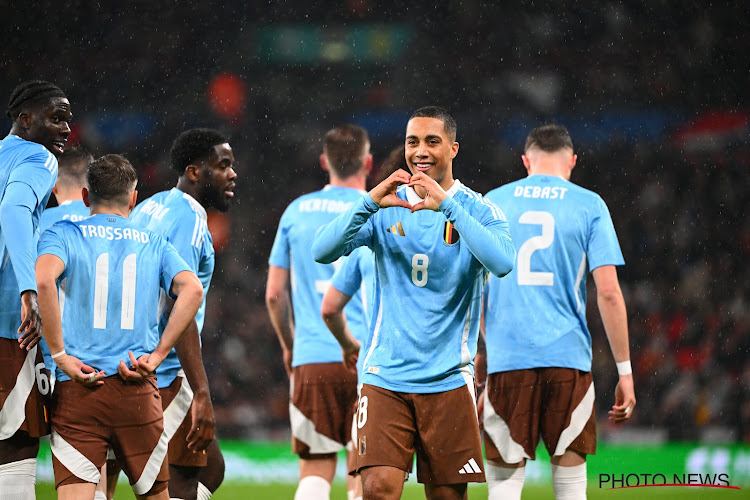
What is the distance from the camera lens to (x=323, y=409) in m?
5.81

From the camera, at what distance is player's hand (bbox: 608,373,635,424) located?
4.86 m

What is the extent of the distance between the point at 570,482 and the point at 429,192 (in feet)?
6.52

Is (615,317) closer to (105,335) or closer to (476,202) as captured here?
(476,202)

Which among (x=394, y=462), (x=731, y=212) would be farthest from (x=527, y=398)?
(x=731, y=212)

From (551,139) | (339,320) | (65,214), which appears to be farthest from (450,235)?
(65,214)

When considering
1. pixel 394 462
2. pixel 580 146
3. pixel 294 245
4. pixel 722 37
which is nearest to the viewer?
pixel 394 462

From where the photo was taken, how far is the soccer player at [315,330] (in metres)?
5.80

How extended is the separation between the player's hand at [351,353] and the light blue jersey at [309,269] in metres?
0.39

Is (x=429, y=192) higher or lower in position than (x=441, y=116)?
lower

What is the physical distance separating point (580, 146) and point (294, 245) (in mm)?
11119

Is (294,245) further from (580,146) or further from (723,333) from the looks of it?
(580,146)

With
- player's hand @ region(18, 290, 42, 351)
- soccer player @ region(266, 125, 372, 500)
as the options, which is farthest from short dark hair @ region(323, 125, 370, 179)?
player's hand @ region(18, 290, 42, 351)

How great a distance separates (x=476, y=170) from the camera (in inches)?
651

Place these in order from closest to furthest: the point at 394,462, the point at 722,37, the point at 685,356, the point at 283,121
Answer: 1. the point at 394,462
2. the point at 685,356
3. the point at 283,121
4. the point at 722,37
